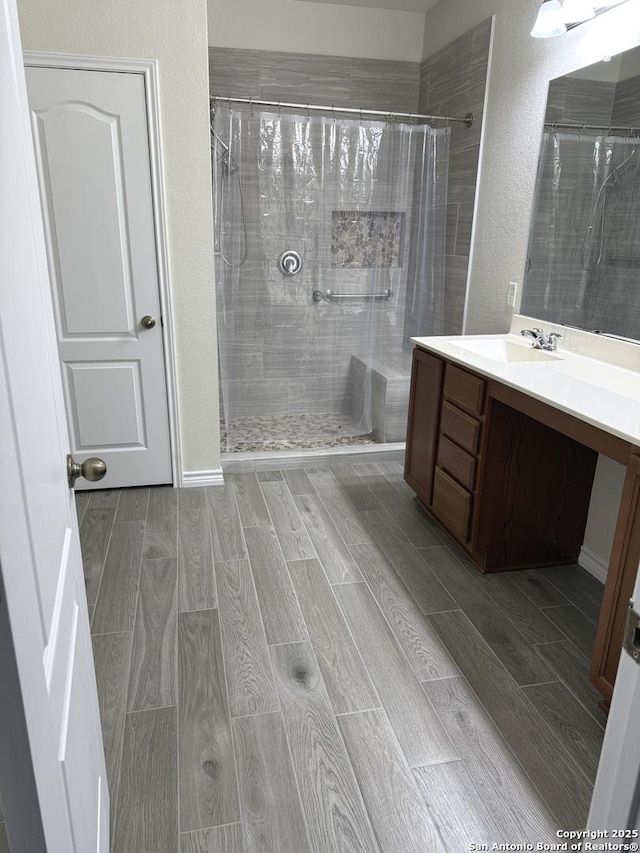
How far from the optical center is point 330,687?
1930mm

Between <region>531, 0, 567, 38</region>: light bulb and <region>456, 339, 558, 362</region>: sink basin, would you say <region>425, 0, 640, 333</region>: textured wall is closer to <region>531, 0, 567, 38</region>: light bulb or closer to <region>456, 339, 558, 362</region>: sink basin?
<region>531, 0, 567, 38</region>: light bulb

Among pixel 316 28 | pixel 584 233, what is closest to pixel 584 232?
pixel 584 233

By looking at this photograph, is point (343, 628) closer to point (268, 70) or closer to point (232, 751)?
point (232, 751)

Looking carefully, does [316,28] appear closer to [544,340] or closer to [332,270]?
[332,270]

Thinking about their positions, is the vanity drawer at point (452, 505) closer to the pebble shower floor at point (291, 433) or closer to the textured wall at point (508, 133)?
the textured wall at point (508, 133)

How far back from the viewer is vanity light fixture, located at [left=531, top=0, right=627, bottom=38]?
246 centimetres

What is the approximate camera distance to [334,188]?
372 cm

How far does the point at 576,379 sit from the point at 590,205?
844 mm

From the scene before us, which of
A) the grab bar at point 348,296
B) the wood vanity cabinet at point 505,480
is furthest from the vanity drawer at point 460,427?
the grab bar at point 348,296

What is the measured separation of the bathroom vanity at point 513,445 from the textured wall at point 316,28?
7.64ft

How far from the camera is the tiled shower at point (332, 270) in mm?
3635

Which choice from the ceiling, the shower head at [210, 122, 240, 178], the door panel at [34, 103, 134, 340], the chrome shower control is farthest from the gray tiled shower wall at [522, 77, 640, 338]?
the door panel at [34, 103, 134, 340]

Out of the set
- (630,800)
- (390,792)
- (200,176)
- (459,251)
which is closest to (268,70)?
(200,176)

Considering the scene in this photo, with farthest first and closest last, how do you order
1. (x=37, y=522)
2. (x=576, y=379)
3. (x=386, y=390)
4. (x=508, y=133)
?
(x=386, y=390), (x=508, y=133), (x=576, y=379), (x=37, y=522)
